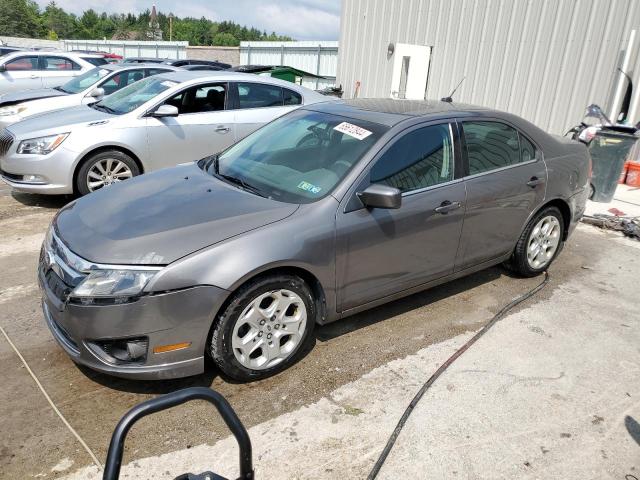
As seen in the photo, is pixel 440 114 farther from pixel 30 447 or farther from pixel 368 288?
pixel 30 447

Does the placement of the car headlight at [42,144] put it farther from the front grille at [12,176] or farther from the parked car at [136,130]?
the front grille at [12,176]

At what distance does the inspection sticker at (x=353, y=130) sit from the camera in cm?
356

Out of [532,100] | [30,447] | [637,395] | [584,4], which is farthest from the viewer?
[532,100]

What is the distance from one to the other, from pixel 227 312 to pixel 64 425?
1018 millimetres

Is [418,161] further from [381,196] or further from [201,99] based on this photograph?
[201,99]

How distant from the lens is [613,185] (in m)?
7.40

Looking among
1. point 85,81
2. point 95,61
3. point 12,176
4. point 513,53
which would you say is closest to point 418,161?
point 12,176

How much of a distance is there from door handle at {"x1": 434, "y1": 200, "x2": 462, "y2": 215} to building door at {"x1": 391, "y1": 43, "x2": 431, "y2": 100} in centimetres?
792

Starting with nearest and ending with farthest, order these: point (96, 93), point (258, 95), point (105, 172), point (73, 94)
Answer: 1. point (105, 172)
2. point (258, 95)
3. point (96, 93)
4. point (73, 94)

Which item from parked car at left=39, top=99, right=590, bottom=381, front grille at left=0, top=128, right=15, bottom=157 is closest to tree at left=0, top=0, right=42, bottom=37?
front grille at left=0, top=128, right=15, bottom=157

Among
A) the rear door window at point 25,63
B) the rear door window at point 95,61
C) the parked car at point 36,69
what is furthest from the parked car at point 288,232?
the rear door window at point 95,61

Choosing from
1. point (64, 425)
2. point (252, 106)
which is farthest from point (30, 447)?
point (252, 106)

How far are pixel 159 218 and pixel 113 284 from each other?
52 centimetres

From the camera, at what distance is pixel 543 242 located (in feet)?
15.4
